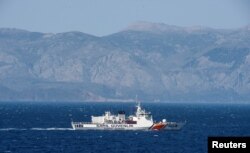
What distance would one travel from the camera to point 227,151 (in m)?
52.5

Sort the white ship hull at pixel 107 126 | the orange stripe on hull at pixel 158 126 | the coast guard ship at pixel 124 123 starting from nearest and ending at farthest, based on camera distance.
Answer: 1. the coast guard ship at pixel 124 123
2. the orange stripe on hull at pixel 158 126
3. the white ship hull at pixel 107 126

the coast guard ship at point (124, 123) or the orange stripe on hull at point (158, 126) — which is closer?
the coast guard ship at point (124, 123)

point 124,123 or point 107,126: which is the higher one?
point 124,123

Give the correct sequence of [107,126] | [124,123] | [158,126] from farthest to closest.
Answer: [107,126]
[124,123]
[158,126]

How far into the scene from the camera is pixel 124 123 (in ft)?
640

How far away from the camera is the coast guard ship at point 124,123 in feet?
631

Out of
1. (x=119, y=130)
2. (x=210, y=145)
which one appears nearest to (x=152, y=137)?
(x=119, y=130)

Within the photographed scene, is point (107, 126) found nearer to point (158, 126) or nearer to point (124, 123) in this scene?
point (124, 123)

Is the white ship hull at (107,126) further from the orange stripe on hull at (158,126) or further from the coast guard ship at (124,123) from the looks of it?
the orange stripe on hull at (158,126)

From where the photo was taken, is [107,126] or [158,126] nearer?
[158,126]

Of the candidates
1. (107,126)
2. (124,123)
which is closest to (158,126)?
(124,123)

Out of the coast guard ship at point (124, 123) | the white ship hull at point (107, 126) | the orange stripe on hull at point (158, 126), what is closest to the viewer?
the coast guard ship at point (124, 123)

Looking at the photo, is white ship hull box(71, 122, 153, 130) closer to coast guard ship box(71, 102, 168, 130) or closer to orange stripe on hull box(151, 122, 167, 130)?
coast guard ship box(71, 102, 168, 130)

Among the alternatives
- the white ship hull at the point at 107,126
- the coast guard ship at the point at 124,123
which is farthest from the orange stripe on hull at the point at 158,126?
the white ship hull at the point at 107,126
